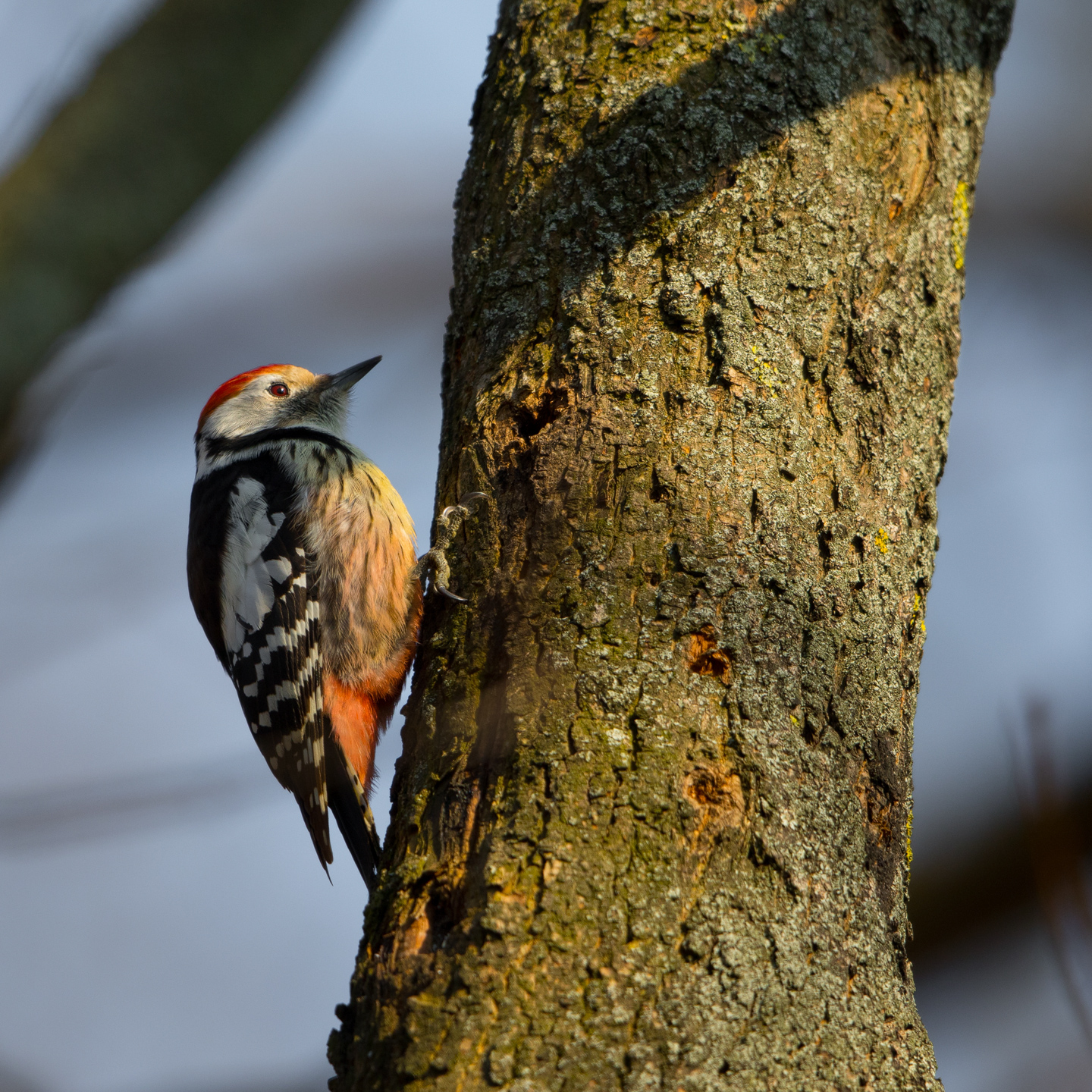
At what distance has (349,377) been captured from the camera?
4.59 metres

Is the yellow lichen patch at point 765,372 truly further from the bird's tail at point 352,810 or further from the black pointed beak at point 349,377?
the black pointed beak at point 349,377

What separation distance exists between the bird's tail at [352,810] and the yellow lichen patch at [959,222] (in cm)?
224

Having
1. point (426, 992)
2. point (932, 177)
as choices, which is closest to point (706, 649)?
point (426, 992)

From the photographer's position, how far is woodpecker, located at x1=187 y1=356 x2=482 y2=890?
11.0 ft

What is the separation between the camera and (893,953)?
1930 mm

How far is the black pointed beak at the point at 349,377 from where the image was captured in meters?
4.56

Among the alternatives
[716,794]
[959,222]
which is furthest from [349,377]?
[716,794]

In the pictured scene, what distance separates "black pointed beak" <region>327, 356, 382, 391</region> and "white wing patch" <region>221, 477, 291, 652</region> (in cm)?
95

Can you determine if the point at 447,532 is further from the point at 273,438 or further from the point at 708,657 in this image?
the point at 273,438

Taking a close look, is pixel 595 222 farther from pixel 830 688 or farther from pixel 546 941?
pixel 546 941

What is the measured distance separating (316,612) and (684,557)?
172 cm

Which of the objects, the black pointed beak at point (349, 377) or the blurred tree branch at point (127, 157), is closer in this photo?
the blurred tree branch at point (127, 157)

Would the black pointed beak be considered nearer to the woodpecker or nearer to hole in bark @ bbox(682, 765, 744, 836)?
the woodpecker

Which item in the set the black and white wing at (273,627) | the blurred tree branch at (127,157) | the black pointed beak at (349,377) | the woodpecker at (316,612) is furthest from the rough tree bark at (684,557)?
the black pointed beak at (349,377)
